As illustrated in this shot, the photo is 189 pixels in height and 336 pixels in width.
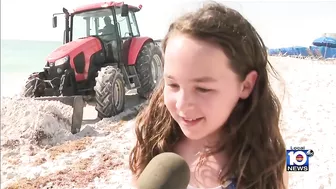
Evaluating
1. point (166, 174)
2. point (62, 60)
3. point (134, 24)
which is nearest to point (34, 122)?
point (62, 60)

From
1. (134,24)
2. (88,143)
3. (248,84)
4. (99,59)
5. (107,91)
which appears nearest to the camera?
(248,84)

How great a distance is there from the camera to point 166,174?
2.17 feet

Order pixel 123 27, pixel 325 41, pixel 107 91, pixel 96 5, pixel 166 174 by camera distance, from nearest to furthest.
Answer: pixel 166 174, pixel 107 91, pixel 96 5, pixel 123 27, pixel 325 41

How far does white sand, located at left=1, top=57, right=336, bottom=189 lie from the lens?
247 cm

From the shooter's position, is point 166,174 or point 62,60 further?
point 62,60

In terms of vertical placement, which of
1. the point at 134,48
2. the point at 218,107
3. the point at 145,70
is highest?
the point at 218,107

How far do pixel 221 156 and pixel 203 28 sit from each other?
0.34m

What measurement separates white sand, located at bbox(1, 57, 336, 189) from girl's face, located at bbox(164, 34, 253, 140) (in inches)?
50.7

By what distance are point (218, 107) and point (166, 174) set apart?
0.80 ft

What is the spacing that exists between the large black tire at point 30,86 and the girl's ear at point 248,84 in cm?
358

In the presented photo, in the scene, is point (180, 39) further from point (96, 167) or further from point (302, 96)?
point (302, 96)

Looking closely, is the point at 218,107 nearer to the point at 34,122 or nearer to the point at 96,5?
the point at 34,122

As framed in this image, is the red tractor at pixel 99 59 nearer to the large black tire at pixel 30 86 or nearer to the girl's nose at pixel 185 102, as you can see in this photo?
the large black tire at pixel 30 86

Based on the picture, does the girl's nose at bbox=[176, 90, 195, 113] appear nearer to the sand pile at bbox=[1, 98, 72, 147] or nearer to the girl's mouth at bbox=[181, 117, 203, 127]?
the girl's mouth at bbox=[181, 117, 203, 127]
